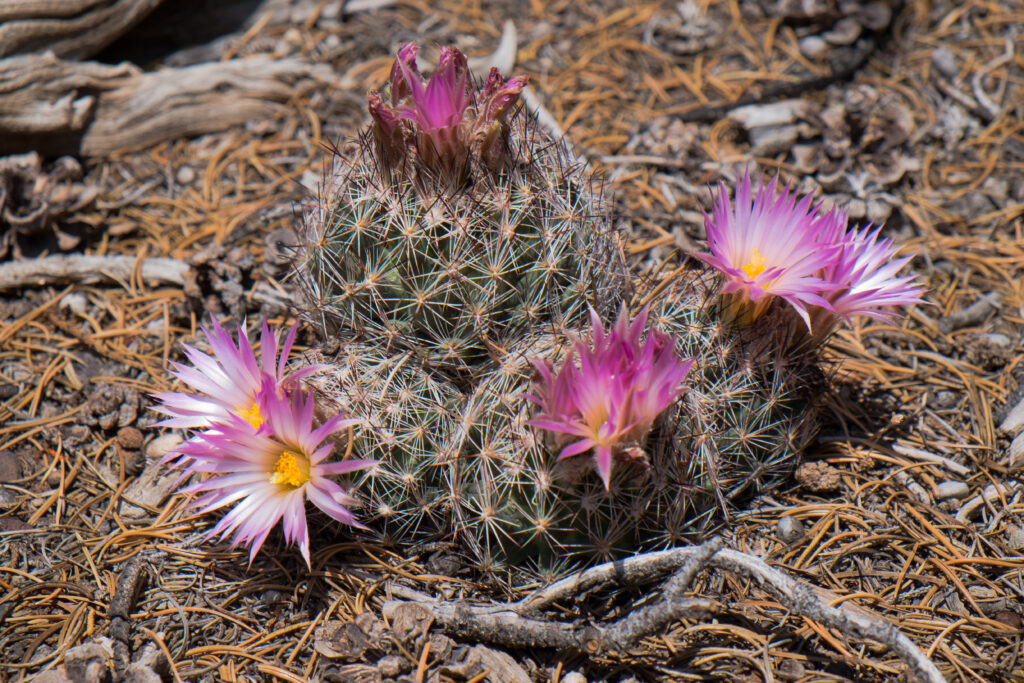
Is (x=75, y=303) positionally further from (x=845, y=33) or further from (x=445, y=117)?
(x=845, y=33)

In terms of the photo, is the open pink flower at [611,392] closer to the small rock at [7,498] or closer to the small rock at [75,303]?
the small rock at [7,498]

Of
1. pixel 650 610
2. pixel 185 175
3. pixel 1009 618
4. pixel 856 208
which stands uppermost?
pixel 185 175

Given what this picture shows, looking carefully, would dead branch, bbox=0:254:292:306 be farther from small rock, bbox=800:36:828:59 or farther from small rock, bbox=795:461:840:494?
small rock, bbox=800:36:828:59

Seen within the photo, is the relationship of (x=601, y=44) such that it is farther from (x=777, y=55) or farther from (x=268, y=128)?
(x=268, y=128)

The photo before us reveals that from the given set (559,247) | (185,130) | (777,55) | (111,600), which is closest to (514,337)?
(559,247)

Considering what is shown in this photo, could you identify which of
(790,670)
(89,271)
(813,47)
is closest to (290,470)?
(790,670)

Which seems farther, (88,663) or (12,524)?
(12,524)

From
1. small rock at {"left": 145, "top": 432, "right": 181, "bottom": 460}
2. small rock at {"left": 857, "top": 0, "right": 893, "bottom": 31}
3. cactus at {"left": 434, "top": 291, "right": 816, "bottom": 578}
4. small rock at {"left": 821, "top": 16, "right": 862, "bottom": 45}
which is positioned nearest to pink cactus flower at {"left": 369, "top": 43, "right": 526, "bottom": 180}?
cactus at {"left": 434, "top": 291, "right": 816, "bottom": 578}
